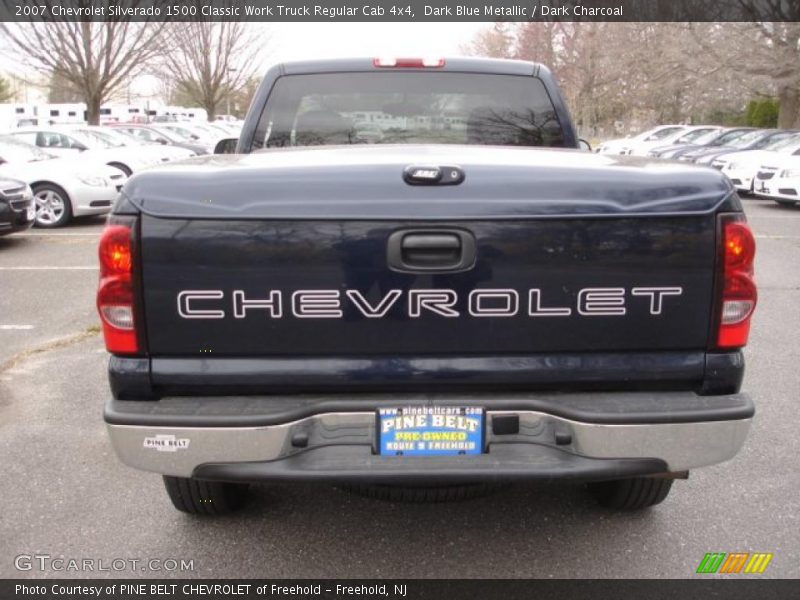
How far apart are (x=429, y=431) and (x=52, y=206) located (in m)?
11.1

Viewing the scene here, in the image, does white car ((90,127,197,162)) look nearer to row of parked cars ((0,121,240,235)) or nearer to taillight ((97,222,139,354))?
row of parked cars ((0,121,240,235))

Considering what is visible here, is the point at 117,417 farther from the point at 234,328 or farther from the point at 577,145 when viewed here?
the point at 577,145

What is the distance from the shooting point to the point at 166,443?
246 centimetres

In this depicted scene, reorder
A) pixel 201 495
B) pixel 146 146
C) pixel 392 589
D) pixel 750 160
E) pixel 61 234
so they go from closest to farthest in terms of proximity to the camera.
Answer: pixel 392 589 < pixel 201 495 < pixel 61 234 < pixel 146 146 < pixel 750 160

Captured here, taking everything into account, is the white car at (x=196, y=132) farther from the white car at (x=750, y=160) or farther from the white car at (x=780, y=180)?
the white car at (x=780, y=180)

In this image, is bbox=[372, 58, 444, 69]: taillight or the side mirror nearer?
bbox=[372, 58, 444, 69]: taillight

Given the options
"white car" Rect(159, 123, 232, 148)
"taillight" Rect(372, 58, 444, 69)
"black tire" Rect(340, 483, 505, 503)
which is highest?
"taillight" Rect(372, 58, 444, 69)

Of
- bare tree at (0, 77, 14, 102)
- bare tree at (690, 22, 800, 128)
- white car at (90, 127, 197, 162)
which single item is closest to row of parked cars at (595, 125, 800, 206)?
bare tree at (690, 22, 800, 128)

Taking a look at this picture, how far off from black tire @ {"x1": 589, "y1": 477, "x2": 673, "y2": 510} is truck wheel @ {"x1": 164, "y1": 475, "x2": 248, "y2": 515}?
62.8 inches

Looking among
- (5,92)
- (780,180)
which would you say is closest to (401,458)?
(780,180)

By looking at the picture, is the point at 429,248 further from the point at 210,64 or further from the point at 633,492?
the point at 210,64

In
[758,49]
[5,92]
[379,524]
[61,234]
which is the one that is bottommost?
[61,234]

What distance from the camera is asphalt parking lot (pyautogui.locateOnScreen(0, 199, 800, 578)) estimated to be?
9.80ft

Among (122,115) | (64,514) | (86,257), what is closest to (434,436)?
(64,514)
